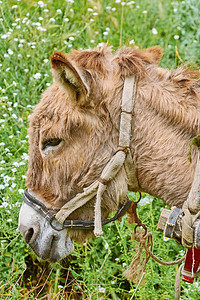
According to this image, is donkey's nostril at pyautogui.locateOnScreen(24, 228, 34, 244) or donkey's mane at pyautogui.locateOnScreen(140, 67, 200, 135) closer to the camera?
donkey's mane at pyautogui.locateOnScreen(140, 67, 200, 135)

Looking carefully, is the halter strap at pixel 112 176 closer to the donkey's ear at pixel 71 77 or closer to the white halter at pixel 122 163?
the white halter at pixel 122 163

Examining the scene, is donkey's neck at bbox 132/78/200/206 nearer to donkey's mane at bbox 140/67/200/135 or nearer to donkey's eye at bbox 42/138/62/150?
donkey's mane at bbox 140/67/200/135

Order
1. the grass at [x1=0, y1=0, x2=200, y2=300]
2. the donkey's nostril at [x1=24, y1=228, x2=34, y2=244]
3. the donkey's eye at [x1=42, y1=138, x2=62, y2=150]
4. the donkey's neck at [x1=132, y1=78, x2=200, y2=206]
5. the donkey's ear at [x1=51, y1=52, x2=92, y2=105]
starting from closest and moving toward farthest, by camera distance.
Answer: the donkey's ear at [x1=51, y1=52, x2=92, y2=105]
the donkey's neck at [x1=132, y1=78, x2=200, y2=206]
the donkey's eye at [x1=42, y1=138, x2=62, y2=150]
the donkey's nostril at [x1=24, y1=228, x2=34, y2=244]
the grass at [x1=0, y1=0, x2=200, y2=300]

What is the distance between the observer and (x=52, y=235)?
239 cm

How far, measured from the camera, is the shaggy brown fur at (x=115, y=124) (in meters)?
2.13

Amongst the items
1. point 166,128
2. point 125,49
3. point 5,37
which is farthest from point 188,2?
point 166,128

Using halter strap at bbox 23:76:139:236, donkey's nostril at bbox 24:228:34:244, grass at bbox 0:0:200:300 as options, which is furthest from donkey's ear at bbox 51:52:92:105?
grass at bbox 0:0:200:300

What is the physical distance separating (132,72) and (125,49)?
0.83 ft

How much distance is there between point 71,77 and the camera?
2043 millimetres

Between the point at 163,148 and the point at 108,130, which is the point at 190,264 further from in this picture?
the point at 108,130

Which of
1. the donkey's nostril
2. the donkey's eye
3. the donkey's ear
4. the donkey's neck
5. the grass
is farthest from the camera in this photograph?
the grass

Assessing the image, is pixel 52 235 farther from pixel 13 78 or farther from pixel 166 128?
pixel 13 78

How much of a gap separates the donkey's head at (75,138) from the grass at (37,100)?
0.71 m

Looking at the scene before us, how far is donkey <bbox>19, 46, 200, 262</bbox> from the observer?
2137 millimetres
